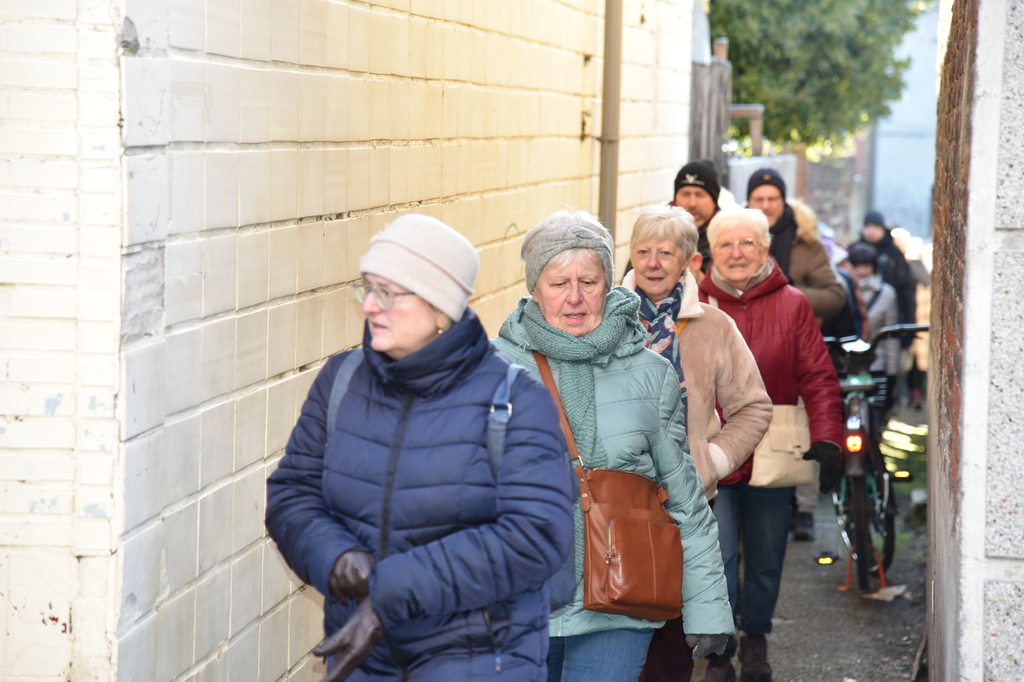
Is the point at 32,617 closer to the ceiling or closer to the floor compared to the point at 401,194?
closer to the floor

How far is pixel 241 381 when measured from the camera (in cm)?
387

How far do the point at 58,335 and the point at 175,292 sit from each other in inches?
13.6

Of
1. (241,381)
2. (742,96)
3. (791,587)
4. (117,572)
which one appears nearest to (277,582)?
(241,381)

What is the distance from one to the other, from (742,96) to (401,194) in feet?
67.7

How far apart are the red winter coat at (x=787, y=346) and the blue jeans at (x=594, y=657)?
7.61ft

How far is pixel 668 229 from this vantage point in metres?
5.18

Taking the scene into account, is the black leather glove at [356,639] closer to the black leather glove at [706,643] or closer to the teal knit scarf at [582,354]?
the teal knit scarf at [582,354]

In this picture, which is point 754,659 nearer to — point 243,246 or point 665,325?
point 665,325

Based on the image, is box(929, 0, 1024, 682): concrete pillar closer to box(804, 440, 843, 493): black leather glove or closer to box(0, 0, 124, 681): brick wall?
box(0, 0, 124, 681): brick wall

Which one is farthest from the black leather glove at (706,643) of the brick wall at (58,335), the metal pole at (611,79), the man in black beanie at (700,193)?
the metal pole at (611,79)

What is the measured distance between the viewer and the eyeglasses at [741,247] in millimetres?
5922

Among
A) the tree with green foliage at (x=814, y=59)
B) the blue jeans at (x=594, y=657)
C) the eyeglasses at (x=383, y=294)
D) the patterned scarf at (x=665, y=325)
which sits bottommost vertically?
the blue jeans at (x=594, y=657)

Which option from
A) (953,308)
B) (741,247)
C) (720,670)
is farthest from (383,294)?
(720,670)

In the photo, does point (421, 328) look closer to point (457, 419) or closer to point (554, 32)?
point (457, 419)
